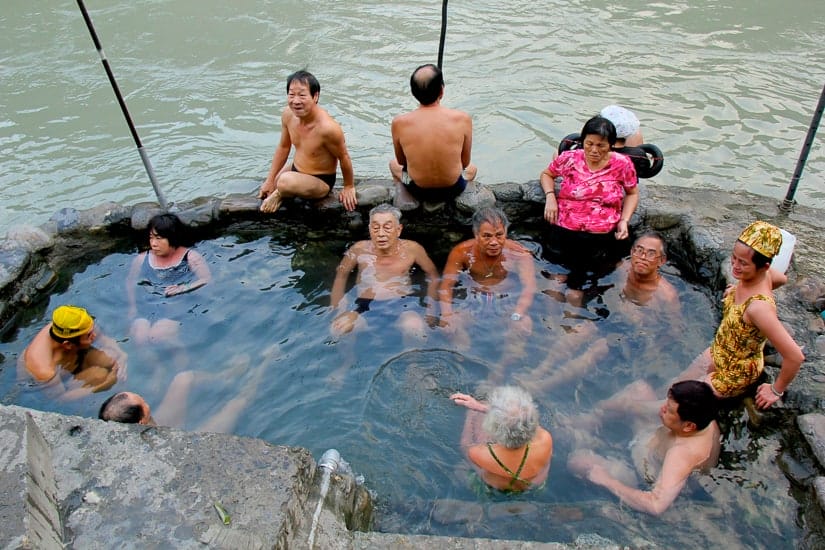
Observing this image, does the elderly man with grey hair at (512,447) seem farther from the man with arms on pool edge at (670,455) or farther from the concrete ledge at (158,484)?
the concrete ledge at (158,484)

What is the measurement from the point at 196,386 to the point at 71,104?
21.7 ft

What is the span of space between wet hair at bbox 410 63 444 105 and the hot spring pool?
1.29m

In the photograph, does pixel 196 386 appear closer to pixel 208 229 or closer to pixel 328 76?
pixel 208 229

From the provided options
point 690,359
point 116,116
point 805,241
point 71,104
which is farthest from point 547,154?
point 71,104

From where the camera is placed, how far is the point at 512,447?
3520 millimetres

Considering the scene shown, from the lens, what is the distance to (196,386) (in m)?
4.60

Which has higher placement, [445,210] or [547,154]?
[445,210]

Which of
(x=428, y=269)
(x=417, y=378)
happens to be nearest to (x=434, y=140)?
(x=428, y=269)

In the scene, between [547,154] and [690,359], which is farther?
[547,154]

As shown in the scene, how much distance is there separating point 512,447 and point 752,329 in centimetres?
159

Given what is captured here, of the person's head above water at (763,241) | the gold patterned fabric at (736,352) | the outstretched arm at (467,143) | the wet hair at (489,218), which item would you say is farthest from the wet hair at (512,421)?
the outstretched arm at (467,143)

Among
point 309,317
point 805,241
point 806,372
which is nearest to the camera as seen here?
point 806,372

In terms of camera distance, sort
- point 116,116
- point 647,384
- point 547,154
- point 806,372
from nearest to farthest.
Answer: point 806,372
point 647,384
point 547,154
point 116,116

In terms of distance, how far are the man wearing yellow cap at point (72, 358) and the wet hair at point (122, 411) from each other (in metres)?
0.90
